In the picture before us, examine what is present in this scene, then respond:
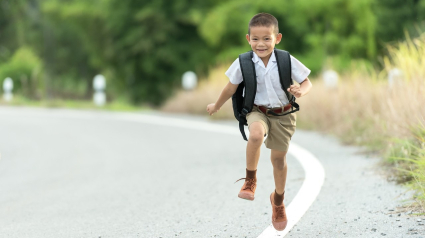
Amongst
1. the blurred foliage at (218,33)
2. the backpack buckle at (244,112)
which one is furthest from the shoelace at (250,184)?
the blurred foliage at (218,33)

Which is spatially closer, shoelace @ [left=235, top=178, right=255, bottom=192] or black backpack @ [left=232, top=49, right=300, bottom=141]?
black backpack @ [left=232, top=49, right=300, bottom=141]

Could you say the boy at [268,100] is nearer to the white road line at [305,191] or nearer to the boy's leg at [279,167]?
the boy's leg at [279,167]

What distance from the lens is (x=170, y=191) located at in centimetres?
736

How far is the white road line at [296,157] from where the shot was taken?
550 cm

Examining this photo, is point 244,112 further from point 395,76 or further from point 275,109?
point 395,76

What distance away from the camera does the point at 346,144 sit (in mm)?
10922

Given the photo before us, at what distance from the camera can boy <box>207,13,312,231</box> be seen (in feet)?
15.0

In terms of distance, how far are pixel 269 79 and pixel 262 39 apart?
11.4 inches

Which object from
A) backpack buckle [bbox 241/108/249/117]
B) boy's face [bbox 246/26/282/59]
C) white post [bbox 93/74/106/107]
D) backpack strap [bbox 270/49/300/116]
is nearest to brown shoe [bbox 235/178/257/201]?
backpack buckle [bbox 241/108/249/117]

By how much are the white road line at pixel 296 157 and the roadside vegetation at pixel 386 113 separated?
81 cm

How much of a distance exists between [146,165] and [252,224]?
182 inches

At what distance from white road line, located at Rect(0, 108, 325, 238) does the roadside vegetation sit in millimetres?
812

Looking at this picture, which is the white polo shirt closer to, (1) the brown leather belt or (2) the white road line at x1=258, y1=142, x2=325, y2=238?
(1) the brown leather belt

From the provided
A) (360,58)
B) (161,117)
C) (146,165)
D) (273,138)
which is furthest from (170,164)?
(360,58)
